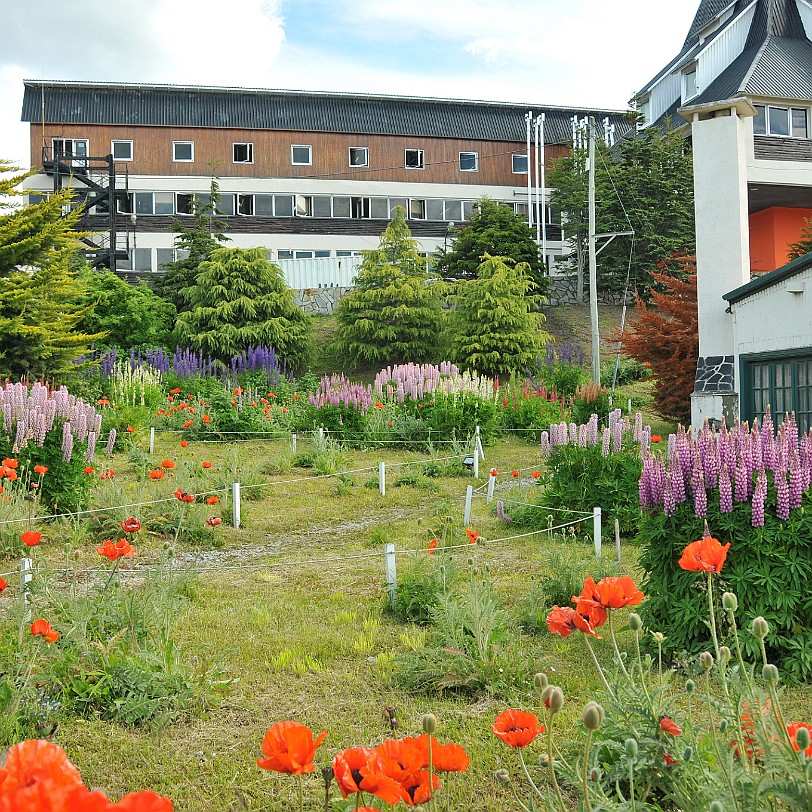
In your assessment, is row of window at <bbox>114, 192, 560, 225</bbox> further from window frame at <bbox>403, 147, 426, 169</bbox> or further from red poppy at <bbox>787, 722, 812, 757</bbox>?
red poppy at <bbox>787, 722, 812, 757</bbox>

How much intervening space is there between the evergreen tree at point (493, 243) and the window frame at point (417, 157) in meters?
9.16

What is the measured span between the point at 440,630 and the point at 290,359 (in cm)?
2029

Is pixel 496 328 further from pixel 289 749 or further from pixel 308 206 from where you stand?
pixel 289 749

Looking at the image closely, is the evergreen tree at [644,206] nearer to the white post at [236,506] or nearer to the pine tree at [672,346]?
the pine tree at [672,346]

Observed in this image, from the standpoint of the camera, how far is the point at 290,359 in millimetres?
25938

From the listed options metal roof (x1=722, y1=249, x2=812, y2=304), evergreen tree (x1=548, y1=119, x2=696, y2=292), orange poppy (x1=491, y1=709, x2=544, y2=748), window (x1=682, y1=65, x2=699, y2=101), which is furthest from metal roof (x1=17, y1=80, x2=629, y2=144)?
orange poppy (x1=491, y1=709, x2=544, y2=748)

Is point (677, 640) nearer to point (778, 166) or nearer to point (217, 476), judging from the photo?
point (217, 476)

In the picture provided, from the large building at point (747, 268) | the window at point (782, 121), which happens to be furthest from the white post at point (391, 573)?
the window at point (782, 121)

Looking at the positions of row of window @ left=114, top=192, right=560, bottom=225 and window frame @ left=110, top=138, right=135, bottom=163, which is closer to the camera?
window frame @ left=110, top=138, right=135, bottom=163

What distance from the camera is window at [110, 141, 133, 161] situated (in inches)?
1447

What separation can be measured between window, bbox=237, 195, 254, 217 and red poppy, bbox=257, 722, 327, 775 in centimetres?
3720

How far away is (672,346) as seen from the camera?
1802 cm

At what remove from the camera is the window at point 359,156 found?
3853cm

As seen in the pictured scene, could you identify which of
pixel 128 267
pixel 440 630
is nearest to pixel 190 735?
pixel 440 630
